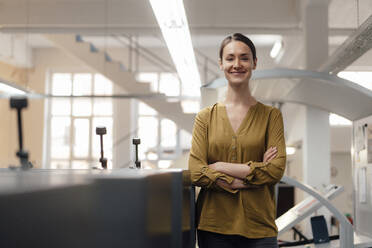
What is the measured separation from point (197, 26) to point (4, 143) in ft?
20.5

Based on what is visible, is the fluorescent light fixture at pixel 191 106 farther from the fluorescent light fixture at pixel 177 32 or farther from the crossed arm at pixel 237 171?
the crossed arm at pixel 237 171

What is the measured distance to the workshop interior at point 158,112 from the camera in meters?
0.87

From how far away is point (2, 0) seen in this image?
325 inches

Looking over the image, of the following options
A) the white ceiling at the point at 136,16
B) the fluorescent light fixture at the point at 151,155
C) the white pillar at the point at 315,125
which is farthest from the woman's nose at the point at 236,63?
the fluorescent light fixture at the point at 151,155

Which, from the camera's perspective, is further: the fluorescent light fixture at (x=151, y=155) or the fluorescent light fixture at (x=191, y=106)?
the fluorescent light fixture at (x=191, y=106)

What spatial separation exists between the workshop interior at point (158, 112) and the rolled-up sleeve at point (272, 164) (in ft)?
Result: 0.66

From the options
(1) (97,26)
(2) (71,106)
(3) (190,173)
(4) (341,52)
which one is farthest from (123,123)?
(3) (190,173)

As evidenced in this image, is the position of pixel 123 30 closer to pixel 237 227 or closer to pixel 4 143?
pixel 4 143

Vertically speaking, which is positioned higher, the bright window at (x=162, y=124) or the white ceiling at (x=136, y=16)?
the white ceiling at (x=136, y=16)

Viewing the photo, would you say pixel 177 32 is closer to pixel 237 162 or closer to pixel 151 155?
pixel 237 162

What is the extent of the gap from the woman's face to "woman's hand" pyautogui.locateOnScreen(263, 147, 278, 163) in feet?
0.77

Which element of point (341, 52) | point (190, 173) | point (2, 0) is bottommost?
point (190, 173)

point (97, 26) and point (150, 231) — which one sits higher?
point (97, 26)

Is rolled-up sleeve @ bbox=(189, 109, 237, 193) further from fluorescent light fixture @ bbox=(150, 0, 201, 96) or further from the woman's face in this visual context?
fluorescent light fixture @ bbox=(150, 0, 201, 96)
